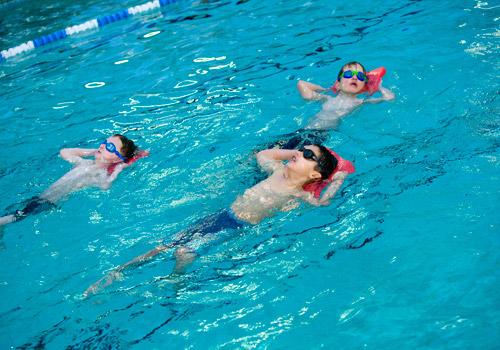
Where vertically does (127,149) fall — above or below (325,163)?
above

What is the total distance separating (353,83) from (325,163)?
7.12ft

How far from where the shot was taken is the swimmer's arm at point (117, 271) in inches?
141

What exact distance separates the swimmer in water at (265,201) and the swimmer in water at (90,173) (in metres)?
1.53

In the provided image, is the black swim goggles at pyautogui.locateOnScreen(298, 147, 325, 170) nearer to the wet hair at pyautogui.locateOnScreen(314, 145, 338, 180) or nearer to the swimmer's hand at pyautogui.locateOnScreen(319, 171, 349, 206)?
the wet hair at pyautogui.locateOnScreen(314, 145, 338, 180)

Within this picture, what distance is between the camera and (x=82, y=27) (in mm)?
12031

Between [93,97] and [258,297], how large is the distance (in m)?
5.61

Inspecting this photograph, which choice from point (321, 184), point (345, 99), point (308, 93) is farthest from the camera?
point (308, 93)

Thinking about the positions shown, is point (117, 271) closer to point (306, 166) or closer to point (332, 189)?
point (306, 166)

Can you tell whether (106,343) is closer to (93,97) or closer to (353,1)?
(93,97)

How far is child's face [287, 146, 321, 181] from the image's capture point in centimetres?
392

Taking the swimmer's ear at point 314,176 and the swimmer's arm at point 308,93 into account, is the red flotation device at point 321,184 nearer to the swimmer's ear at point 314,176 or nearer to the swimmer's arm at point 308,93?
the swimmer's ear at point 314,176

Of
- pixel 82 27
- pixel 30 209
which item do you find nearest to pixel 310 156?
pixel 30 209

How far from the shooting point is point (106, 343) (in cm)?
318

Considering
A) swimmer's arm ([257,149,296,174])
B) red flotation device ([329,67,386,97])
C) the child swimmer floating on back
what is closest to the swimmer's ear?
swimmer's arm ([257,149,296,174])
